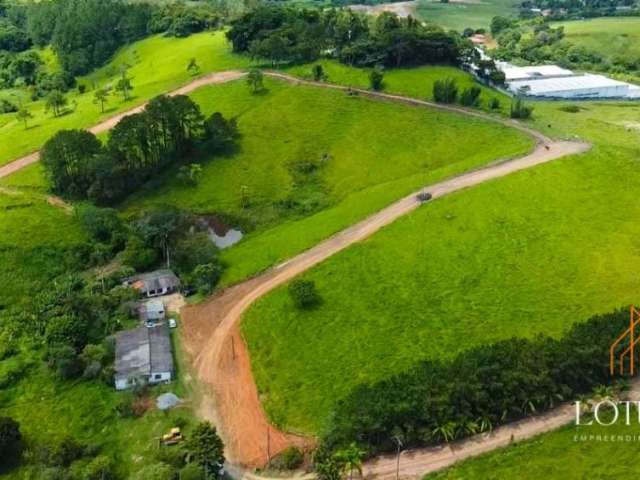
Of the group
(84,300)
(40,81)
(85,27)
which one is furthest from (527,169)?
(85,27)

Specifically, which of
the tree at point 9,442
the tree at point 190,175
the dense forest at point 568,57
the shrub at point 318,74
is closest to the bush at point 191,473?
the tree at point 9,442

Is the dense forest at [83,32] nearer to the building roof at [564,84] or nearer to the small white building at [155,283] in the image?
the building roof at [564,84]

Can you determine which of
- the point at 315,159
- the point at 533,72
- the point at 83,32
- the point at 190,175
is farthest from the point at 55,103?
the point at 533,72

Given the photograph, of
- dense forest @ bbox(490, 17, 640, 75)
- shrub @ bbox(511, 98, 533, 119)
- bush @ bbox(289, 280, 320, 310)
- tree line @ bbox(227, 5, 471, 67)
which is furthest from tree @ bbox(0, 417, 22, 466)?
dense forest @ bbox(490, 17, 640, 75)

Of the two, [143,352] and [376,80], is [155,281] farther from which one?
[376,80]

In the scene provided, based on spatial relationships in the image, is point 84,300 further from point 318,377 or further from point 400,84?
point 400,84

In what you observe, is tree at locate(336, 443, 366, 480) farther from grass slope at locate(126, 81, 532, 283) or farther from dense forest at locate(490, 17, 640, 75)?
dense forest at locate(490, 17, 640, 75)
